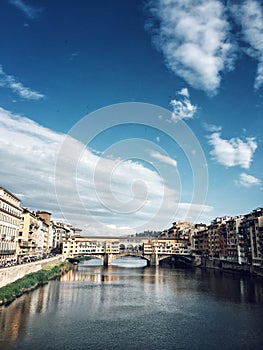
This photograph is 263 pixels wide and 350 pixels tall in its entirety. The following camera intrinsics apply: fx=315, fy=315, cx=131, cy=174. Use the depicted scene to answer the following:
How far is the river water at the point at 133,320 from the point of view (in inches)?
926

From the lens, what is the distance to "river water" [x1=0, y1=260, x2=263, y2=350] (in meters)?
23.5

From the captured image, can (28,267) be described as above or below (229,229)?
below

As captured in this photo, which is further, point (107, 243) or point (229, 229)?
point (107, 243)

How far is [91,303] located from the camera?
3825cm

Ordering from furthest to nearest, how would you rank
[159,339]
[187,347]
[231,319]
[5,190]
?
[5,190] < [231,319] < [159,339] < [187,347]

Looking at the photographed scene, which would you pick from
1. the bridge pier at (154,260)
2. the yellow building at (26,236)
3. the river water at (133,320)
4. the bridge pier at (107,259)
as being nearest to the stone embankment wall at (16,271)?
the river water at (133,320)

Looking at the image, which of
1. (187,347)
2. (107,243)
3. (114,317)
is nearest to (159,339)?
(187,347)

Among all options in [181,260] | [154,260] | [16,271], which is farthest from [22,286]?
[181,260]

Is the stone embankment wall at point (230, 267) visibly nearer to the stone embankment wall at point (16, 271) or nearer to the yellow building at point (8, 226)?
the stone embankment wall at point (16, 271)

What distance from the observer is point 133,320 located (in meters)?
30.3

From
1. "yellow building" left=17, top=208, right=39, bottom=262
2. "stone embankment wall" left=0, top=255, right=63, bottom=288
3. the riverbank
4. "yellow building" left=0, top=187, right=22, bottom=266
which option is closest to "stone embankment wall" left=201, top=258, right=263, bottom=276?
the riverbank

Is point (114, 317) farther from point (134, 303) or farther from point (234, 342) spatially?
point (234, 342)

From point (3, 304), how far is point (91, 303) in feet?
33.2

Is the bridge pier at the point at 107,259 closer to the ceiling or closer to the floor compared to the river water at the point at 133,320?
closer to the ceiling
